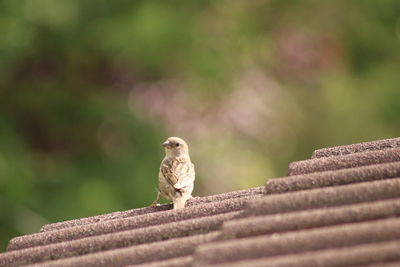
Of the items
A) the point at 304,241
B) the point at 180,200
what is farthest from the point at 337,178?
the point at 180,200

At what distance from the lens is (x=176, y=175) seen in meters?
7.48

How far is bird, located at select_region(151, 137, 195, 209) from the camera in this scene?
22.9 ft

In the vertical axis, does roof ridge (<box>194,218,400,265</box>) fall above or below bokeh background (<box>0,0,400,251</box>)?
below

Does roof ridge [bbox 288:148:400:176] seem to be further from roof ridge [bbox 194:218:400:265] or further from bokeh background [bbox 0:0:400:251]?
bokeh background [bbox 0:0:400:251]

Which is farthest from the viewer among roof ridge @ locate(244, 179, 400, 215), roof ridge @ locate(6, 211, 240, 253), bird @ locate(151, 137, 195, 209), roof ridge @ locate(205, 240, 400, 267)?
bird @ locate(151, 137, 195, 209)

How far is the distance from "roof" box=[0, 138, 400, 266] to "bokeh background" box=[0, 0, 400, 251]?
7.58 meters

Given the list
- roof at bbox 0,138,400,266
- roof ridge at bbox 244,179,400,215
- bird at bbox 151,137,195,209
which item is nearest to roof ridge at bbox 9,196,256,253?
roof at bbox 0,138,400,266

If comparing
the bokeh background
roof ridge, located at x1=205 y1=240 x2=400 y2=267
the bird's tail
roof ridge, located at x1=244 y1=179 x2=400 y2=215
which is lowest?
roof ridge, located at x1=205 y1=240 x2=400 y2=267

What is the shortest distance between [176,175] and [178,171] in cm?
8

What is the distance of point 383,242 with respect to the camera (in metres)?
3.53

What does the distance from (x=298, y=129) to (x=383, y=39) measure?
1.90 meters

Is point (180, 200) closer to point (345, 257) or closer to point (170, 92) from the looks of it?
point (345, 257)

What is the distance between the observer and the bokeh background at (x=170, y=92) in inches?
508

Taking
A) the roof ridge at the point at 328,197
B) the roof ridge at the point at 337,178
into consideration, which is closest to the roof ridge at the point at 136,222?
the roof ridge at the point at 337,178
